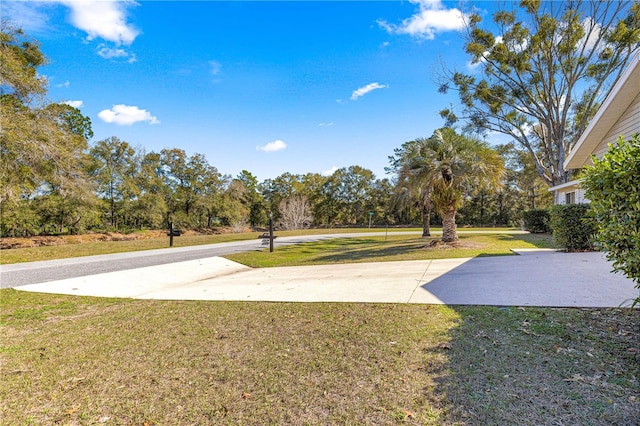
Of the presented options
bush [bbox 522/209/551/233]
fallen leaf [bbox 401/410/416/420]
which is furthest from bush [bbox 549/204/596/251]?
bush [bbox 522/209/551/233]

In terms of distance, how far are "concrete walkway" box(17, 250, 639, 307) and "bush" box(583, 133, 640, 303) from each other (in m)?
1.56

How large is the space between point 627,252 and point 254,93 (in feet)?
56.2

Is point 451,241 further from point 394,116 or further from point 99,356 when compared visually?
point 99,356

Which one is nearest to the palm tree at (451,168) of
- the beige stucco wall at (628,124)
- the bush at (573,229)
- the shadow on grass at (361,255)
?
the shadow on grass at (361,255)

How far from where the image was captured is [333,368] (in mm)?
2686

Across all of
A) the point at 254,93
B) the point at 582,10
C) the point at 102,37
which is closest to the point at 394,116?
the point at 254,93

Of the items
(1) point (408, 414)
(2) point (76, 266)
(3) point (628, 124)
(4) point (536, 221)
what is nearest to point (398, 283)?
(1) point (408, 414)

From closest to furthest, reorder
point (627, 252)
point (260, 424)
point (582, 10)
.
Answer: point (260, 424) < point (627, 252) < point (582, 10)

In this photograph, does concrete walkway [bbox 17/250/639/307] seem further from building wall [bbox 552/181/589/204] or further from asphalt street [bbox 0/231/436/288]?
building wall [bbox 552/181/589/204]

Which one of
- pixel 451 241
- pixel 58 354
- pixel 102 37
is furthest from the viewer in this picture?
pixel 451 241

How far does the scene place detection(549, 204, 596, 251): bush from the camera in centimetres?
812

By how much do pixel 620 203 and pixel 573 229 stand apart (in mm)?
7138

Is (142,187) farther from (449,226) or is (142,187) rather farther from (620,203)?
(620,203)

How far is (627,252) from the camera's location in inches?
101
